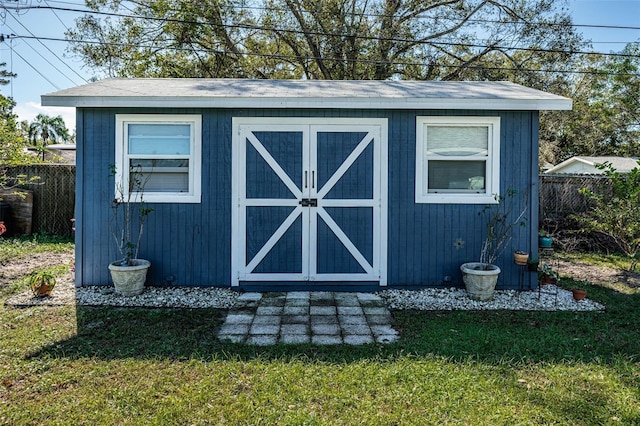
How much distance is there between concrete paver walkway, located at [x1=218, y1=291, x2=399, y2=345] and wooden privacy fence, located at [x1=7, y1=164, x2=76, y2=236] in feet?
20.5

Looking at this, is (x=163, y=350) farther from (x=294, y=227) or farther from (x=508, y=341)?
(x=508, y=341)

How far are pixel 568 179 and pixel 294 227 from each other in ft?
21.4

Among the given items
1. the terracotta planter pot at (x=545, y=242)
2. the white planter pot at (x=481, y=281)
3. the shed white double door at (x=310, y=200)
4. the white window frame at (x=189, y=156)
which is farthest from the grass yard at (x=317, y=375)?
the white window frame at (x=189, y=156)

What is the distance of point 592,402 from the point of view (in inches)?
101

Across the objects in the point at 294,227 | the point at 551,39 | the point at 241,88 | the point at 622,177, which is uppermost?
the point at 551,39

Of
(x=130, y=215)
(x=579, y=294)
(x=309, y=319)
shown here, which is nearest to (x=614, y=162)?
(x=579, y=294)

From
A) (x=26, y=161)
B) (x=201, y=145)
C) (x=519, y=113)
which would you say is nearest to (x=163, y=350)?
(x=201, y=145)

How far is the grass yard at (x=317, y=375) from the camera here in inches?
94.9

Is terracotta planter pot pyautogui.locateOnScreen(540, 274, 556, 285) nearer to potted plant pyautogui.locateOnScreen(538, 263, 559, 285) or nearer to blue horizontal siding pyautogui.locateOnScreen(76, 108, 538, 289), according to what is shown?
potted plant pyautogui.locateOnScreen(538, 263, 559, 285)

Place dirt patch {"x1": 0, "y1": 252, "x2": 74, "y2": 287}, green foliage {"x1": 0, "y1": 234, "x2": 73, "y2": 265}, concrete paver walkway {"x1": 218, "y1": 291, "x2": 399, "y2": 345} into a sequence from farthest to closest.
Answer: green foliage {"x1": 0, "y1": 234, "x2": 73, "y2": 265} → dirt patch {"x1": 0, "y1": 252, "x2": 74, "y2": 287} → concrete paver walkway {"x1": 218, "y1": 291, "x2": 399, "y2": 345}

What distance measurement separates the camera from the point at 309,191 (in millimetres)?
5148

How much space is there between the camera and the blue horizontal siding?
16.7ft

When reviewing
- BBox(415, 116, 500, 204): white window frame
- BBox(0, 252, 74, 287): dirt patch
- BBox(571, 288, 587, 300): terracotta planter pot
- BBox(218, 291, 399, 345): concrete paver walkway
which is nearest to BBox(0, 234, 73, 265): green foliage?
BBox(0, 252, 74, 287): dirt patch

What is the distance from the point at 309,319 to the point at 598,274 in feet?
Answer: 16.0
